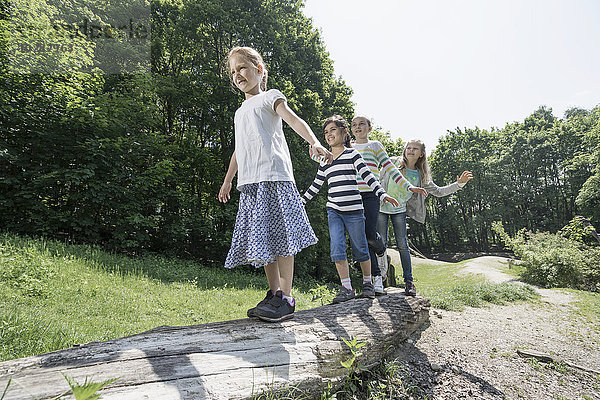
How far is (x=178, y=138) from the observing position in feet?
44.2

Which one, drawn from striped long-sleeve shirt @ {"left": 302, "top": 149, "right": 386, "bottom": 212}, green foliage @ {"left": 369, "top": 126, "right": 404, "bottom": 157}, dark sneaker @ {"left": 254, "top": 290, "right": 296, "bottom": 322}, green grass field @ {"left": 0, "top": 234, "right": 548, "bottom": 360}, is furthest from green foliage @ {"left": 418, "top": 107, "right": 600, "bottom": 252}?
dark sneaker @ {"left": 254, "top": 290, "right": 296, "bottom": 322}

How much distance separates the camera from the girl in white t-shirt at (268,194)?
253cm

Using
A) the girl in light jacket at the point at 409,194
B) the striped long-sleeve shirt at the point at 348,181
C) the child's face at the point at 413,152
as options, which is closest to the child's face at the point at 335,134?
the striped long-sleeve shirt at the point at 348,181

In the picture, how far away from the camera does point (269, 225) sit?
260cm

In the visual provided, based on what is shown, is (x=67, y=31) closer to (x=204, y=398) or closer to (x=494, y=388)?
(x=204, y=398)

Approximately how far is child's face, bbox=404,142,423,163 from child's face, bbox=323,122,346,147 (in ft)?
4.69

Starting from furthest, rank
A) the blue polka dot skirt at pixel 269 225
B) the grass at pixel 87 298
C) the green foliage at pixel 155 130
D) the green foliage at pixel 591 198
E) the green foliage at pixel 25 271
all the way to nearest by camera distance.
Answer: the green foliage at pixel 591 198 → the green foliage at pixel 155 130 → the green foliage at pixel 25 271 → the grass at pixel 87 298 → the blue polka dot skirt at pixel 269 225

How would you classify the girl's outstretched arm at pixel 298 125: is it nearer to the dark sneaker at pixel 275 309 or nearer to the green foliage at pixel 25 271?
the dark sneaker at pixel 275 309

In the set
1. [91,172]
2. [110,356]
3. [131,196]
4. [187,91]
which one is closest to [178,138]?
[187,91]

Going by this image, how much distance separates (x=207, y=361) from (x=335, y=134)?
2.52m

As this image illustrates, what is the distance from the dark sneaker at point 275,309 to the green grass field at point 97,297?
1797 millimetres

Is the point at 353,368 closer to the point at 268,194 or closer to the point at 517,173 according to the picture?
the point at 268,194

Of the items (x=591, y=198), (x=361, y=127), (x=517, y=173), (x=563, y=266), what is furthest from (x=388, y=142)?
(x=517, y=173)

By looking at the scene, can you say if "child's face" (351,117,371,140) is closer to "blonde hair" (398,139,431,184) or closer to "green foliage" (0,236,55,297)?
"blonde hair" (398,139,431,184)
